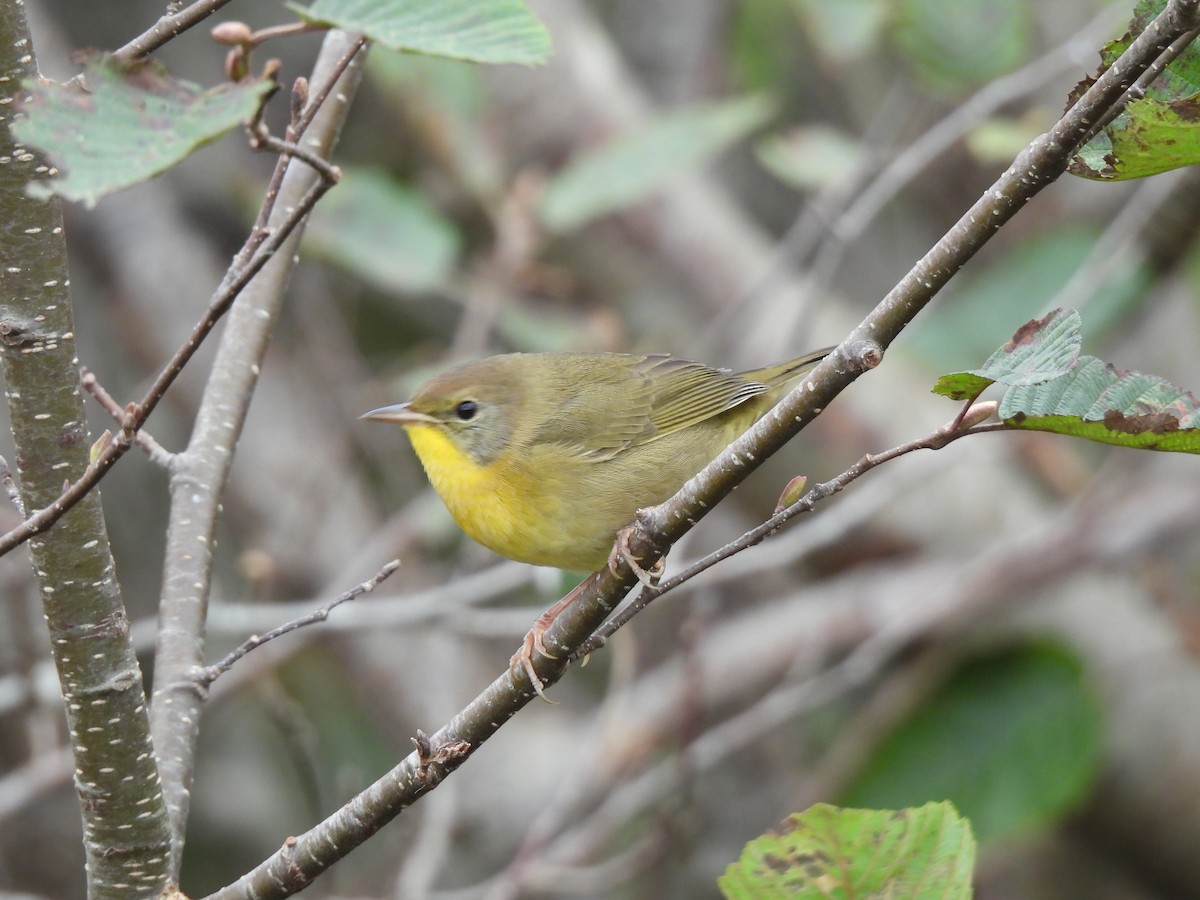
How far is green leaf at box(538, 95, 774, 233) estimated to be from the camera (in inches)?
172

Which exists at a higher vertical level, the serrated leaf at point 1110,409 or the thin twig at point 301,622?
the thin twig at point 301,622

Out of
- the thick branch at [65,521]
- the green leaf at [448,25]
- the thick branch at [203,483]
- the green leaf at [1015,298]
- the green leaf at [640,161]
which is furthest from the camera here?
the green leaf at [1015,298]

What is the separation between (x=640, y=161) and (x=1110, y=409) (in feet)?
10.4

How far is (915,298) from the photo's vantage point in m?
1.50

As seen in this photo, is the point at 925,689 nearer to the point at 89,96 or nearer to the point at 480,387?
the point at 480,387

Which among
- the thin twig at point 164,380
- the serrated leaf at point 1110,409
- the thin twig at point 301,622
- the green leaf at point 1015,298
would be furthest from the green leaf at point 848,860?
the green leaf at point 1015,298

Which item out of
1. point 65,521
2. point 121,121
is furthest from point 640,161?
point 121,121

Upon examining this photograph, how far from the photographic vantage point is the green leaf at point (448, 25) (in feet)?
4.02

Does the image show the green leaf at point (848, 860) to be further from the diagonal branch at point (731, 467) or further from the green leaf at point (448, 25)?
the green leaf at point (448, 25)

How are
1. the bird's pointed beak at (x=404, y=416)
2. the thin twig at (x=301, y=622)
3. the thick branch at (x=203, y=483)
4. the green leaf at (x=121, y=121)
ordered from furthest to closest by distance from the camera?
1. the bird's pointed beak at (x=404, y=416)
2. the thick branch at (x=203, y=483)
3. the thin twig at (x=301, y=622)
4. the green leaf at (x=121, y=121)

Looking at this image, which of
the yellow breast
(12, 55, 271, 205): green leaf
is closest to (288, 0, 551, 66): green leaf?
(12, 55, 271, 205): green leaf

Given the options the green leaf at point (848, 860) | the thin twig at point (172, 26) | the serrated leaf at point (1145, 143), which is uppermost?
the thin twig at point (172, 26)

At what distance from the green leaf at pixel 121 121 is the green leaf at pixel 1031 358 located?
83 centimetres

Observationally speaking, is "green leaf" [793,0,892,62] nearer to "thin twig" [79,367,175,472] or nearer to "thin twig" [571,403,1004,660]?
"thin twig" [79,367,175,472]
